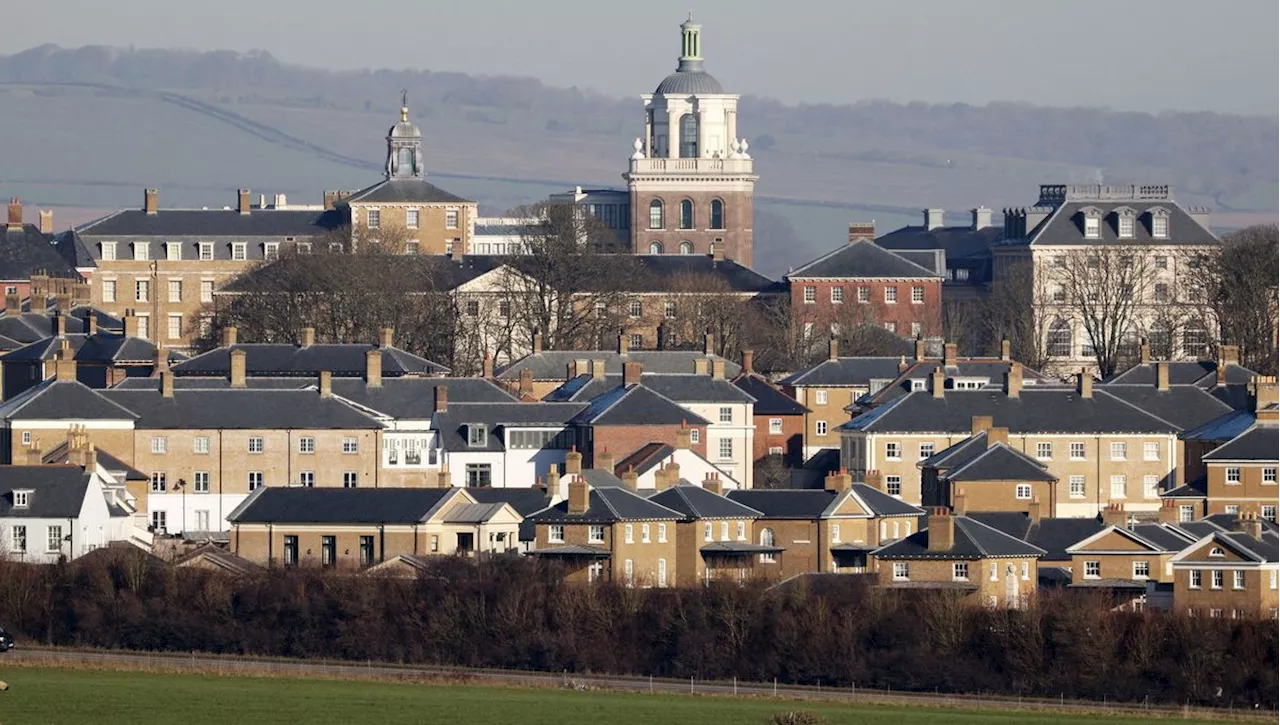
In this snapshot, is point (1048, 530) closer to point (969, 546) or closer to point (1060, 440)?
point (969, 546)

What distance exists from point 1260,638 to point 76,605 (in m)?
24.7

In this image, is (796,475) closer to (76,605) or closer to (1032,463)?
(1032,463)

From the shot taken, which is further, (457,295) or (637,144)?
(637,144)

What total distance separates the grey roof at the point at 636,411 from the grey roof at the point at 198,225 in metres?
53.5

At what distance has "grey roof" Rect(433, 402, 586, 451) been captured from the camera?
105688 mm

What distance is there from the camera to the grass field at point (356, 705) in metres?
65.4

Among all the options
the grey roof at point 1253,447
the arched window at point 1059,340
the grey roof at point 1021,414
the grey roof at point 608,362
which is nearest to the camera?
the grey roof at point 1253,447

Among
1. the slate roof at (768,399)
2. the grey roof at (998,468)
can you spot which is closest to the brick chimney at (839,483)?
the grey roof at (998,468)

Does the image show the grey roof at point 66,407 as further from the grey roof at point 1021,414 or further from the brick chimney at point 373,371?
the grey roof at point 1021,414

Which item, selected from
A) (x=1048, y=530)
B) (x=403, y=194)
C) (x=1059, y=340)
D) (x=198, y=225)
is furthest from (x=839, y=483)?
(x=198, y=225)

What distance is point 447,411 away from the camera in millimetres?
106938

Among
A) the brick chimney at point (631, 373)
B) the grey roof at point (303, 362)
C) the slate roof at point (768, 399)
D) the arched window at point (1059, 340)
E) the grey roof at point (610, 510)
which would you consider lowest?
the grey roof at point (610, 510)

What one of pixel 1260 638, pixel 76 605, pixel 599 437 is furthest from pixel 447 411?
pixel 1260 638

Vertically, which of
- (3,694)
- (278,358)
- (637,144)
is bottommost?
(3,694)
